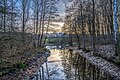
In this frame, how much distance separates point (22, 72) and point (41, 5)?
105 feet

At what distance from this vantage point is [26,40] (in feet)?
91.6

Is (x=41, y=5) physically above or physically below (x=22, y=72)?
above

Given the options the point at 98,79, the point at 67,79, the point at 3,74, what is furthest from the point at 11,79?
the point at 98,79

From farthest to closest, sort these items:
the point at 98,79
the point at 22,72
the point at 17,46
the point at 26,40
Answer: the point at 26,40, the point at 17,46, the point at 22,72, the point at 98,79

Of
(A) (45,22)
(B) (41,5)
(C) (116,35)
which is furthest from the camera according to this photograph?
(A) (45,22)

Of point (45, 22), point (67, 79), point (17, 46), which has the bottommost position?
point (67, 79)

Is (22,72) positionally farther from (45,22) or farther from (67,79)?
(45,22)

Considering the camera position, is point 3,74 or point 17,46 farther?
point 17,46

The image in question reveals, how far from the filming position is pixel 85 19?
55062mm

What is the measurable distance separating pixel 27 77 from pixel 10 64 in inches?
71.7

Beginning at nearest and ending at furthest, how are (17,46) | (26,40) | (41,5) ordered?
1. (17,46)
2. (26,40)
3. (41,5)

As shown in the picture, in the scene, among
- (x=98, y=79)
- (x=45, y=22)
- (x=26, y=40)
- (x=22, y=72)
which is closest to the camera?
(x=98, y=79)

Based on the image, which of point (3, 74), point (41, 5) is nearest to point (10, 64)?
point (3, 74)

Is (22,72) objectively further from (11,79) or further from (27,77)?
(11,79)
